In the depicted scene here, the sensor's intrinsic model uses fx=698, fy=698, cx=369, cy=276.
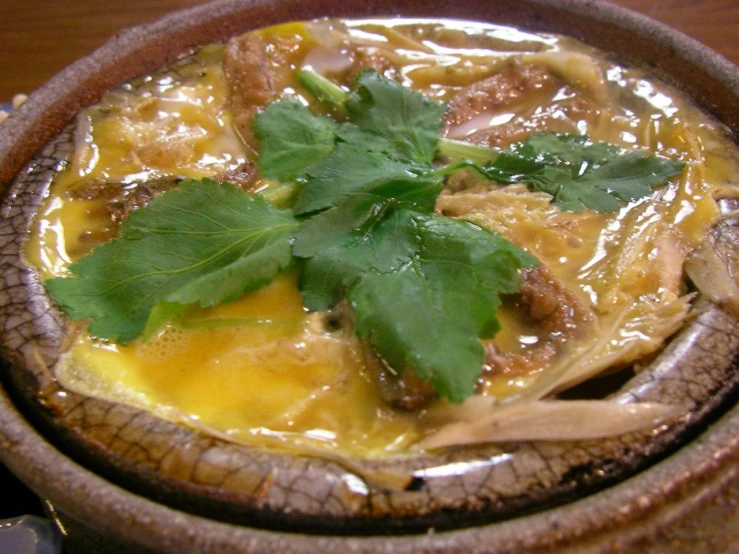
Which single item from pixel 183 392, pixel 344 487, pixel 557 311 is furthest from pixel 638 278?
pixel 183 392

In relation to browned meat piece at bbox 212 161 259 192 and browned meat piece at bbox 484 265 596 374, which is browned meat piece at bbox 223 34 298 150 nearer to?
browned meat piece at bbox 212 161 259 192

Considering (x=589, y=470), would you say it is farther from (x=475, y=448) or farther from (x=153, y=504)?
(x=153, y=504)

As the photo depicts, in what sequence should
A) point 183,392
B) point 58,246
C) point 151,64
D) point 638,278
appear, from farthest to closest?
point 151,64
point 58,246
point 638,278
point 183,392

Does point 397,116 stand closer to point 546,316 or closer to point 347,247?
point 347,247

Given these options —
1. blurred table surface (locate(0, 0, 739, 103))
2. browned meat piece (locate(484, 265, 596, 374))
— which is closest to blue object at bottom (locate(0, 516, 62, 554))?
browned meat piece (locate(484, 265, 596, 374))

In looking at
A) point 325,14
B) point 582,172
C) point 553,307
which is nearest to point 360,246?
point 553,307
